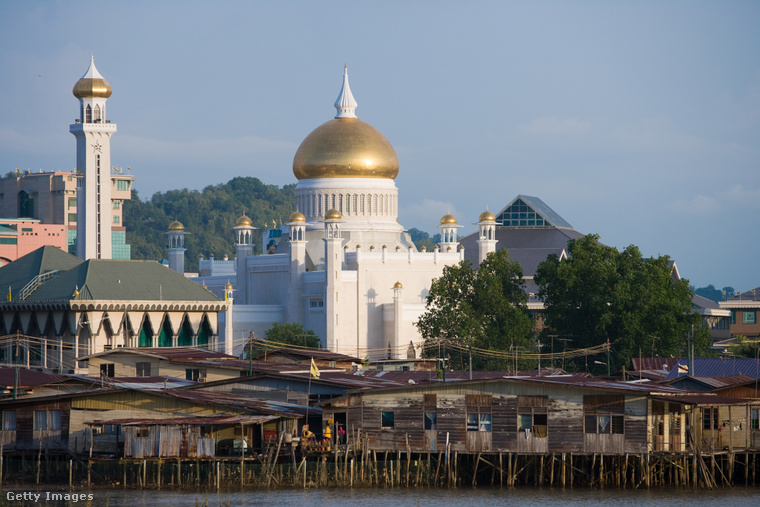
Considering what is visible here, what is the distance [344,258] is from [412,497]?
49466 millimetres

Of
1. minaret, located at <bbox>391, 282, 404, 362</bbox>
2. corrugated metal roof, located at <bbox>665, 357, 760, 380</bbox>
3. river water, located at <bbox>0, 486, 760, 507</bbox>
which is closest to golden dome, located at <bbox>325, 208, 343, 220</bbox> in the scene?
minaret, located at <bbox>391, 282, 404, 362</bbox>

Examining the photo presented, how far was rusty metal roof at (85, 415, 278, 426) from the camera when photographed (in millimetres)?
41812

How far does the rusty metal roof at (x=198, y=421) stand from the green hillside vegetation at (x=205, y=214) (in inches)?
4824

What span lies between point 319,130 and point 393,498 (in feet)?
182

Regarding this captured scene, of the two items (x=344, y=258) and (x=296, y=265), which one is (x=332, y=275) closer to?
(x=296, y=265)

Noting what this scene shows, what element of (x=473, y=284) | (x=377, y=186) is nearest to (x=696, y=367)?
(x=473, y=284)

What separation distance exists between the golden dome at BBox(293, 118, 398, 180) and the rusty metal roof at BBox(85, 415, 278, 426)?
2002 inches

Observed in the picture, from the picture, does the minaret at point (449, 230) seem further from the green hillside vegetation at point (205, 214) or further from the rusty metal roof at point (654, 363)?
the green hillside vegetation at point (205, 214)

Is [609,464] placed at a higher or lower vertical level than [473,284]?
lower

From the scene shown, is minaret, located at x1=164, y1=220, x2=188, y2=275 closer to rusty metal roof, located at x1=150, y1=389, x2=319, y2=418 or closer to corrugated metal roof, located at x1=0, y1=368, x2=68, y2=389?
corrugated metal roof, located at x1=0, y1=368, x2=68, y2=389

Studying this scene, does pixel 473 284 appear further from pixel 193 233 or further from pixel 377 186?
pixel 193 233

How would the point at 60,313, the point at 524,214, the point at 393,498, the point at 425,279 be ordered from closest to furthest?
1. the point at 393,498
2. the point at 60,313
3. the point at 425,279
4. the point at 524,214

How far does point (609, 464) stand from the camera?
4478 cm

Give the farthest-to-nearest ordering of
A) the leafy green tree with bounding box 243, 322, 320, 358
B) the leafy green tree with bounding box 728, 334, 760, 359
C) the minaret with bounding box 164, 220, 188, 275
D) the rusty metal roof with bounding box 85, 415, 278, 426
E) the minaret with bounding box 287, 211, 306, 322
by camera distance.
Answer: the minaret with bounding box 164, 220, 188, 275
the minaret with bounding box 287, 211, 306, 322
the leafy green tree with bounding box 243, 322, 320, 358
the leafy green tree with bounding box 728, 334, 760, 359
the rusty metal roof with bounding box 85, 415, 278, 426
